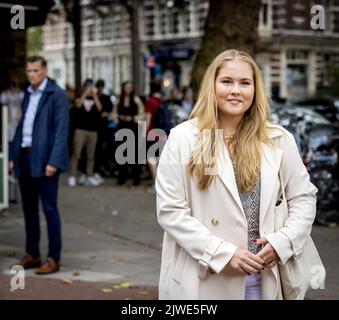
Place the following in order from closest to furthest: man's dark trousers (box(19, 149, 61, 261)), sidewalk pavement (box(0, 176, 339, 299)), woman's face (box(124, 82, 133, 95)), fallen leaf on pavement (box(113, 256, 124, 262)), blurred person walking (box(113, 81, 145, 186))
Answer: sidewalk pavement (box(0, 176, 339, 299)) < man's dark trousers (box(19, 149, 61, 261)) < fallen leaf on pavement (box(113, 256, 124, 262)) < blurred person walking (box(113, 81, 145, 186)) < woman's face (box(124, 82, 133, 95))

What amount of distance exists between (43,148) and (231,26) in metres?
6.46

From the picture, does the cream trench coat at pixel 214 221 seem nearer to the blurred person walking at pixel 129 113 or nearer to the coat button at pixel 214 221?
the coat button at pixel 214 221

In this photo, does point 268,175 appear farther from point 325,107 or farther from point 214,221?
point 325,107

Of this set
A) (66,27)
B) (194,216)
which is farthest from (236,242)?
(66,27)

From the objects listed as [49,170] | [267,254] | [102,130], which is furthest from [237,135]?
[102,130]

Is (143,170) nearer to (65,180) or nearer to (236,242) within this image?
(65,180)

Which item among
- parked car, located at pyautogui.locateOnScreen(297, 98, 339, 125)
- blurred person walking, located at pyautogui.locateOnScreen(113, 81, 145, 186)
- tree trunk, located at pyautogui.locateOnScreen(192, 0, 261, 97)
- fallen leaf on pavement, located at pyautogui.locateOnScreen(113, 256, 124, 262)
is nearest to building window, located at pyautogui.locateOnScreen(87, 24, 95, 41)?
parked car, located at pyautogui.locateOnScreen(297, 98, 339, 125)

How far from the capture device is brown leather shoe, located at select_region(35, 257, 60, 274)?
6.92m

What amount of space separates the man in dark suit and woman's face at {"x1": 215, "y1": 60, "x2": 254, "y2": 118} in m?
3.70

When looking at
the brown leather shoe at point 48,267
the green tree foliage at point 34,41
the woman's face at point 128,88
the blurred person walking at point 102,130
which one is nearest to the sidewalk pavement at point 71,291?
the brown leather shoe at point 48,267

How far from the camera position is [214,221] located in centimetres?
314

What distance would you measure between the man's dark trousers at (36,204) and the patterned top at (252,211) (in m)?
3.93

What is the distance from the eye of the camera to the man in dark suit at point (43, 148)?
6.79 metres

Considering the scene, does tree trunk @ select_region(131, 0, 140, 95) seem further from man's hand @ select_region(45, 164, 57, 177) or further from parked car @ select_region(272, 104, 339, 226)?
man's hand @ select_region(45, 164, 57, 177)
